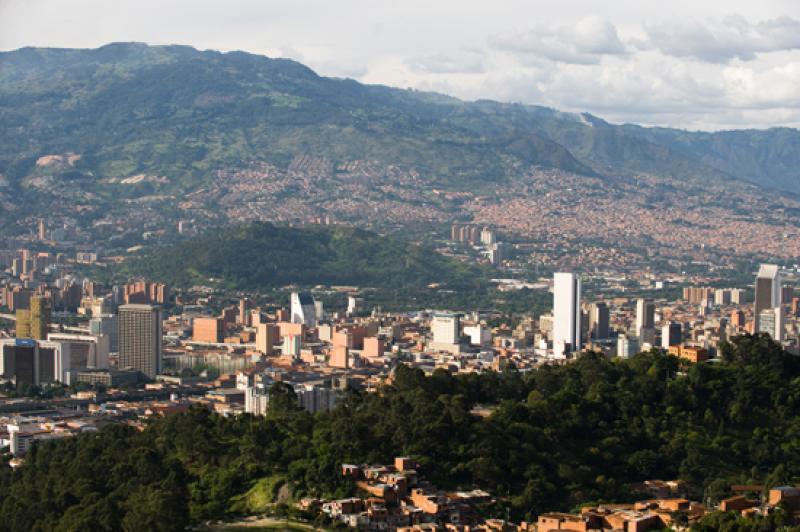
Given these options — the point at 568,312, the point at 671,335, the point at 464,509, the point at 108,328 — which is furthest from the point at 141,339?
the point at 464,509

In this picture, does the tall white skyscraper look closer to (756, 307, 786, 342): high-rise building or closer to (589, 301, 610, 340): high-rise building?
(589, 301, 610, 340): high-rise building

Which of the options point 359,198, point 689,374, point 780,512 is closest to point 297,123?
point 359,198

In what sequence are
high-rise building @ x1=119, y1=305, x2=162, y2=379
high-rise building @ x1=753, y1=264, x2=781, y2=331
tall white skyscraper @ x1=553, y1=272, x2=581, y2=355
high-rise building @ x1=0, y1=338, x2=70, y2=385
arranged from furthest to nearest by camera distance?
high-rise building @ x1=753, y1=264, x2=781, y2=331 < tall white skyscraper @ x1=553, y1=272, x2=581, y2=355 < high-rise building @ x1=119, y1=305, x2=162, y2=379 < high-rise building @ x1=0, y1=338, x2=70, y2=385

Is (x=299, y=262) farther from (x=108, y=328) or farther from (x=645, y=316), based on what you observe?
(x=645, y=316)

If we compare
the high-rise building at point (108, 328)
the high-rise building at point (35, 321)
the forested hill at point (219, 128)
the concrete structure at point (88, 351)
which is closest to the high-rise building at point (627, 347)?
the concrete structure at point (88, 351)

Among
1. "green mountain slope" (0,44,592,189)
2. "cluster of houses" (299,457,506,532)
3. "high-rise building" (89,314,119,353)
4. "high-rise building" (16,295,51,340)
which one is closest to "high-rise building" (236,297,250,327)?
"high-rise building" (89,314,119,353)

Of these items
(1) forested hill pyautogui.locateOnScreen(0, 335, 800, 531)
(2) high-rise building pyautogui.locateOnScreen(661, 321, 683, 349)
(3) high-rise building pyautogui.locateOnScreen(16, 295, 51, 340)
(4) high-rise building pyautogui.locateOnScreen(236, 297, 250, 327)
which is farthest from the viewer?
(4) high-rise building pyautogui.locateOnScreen(236, 297, 250, 327)

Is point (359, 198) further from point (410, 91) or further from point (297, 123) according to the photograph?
point (410, 91)
